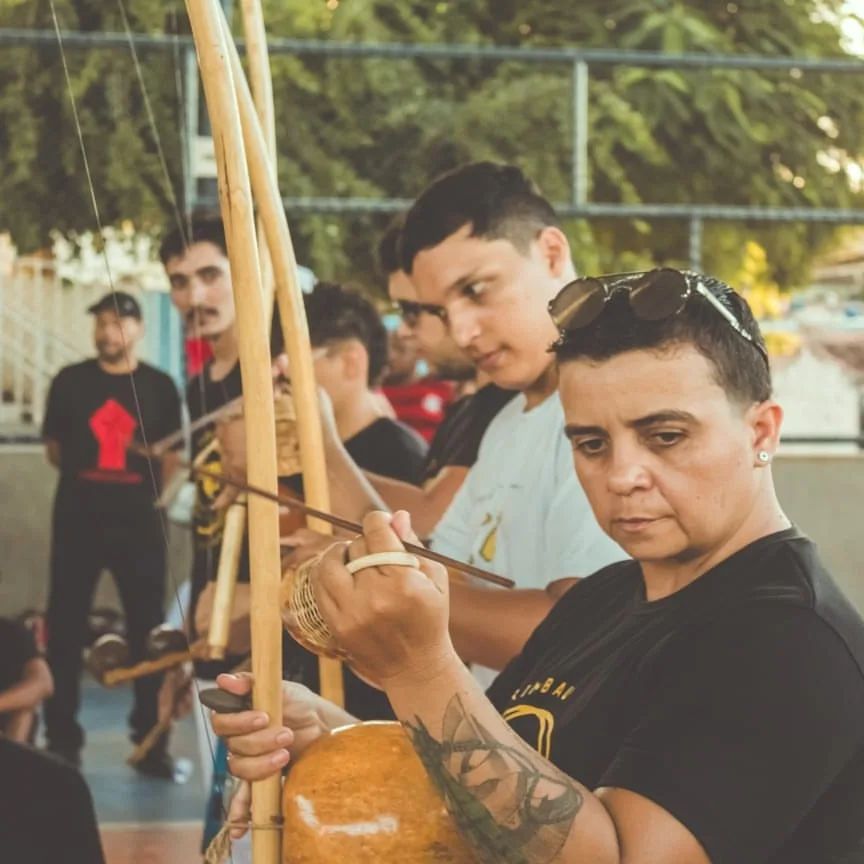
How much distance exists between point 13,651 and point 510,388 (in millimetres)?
2586

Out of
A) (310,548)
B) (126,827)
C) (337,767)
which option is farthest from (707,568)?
(126,827)

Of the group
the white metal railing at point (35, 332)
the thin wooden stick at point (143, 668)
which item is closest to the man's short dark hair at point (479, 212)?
the thin wooden stick at point (143, 668)

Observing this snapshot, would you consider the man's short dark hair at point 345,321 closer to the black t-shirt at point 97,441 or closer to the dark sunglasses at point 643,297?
the dark sunglasses at point 643,297

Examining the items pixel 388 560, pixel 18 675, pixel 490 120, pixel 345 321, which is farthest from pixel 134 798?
pixel 388 560

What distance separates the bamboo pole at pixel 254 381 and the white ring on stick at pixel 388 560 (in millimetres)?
330

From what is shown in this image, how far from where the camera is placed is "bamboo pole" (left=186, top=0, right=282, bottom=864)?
1837mm

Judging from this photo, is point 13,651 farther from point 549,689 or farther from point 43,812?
point 549,689

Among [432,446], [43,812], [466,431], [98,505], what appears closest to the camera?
[43,812]

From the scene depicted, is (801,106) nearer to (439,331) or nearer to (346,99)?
(346,99)

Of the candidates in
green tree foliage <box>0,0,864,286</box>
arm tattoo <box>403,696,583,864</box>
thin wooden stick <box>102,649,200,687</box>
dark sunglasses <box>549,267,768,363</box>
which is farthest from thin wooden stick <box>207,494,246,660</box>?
green tree foliage <box>0,0,864,286</box>

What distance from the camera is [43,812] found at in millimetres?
2445

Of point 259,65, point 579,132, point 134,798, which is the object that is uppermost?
point 579,132

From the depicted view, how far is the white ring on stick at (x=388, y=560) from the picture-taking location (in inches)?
60.1

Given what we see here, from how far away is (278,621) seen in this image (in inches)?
72.6
